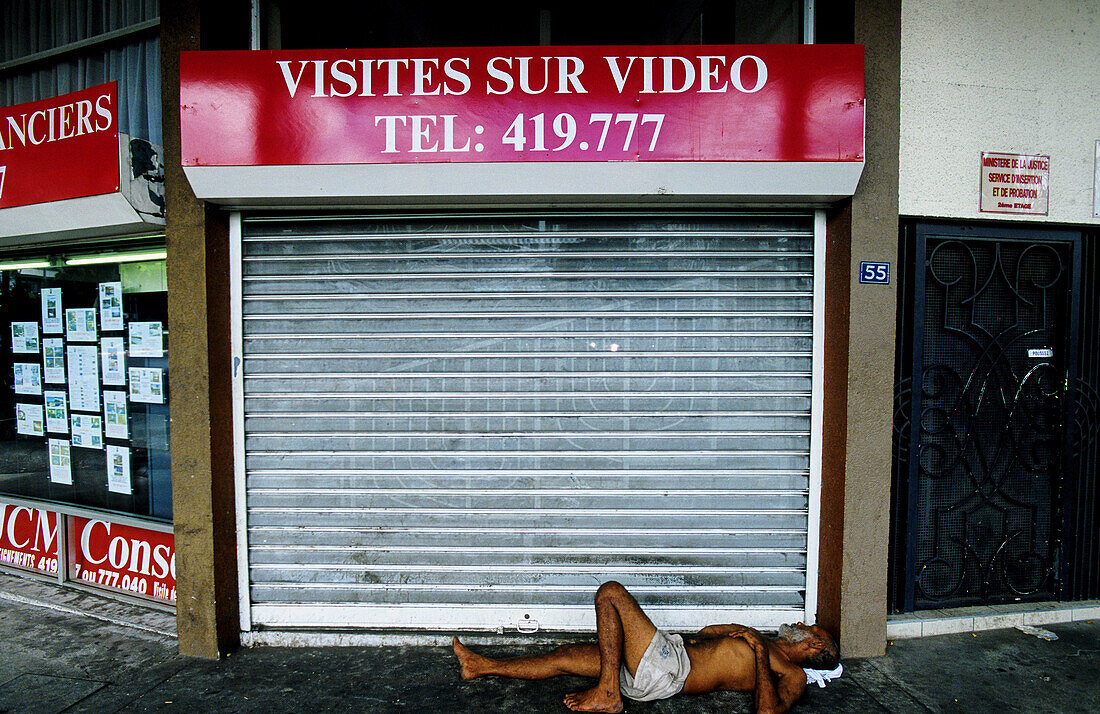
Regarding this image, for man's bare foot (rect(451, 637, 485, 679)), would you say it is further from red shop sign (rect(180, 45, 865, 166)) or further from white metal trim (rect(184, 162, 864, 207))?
red shop sign (rect(180, 45, 865, 166))

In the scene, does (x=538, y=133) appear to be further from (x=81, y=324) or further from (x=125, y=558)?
(x=125, y=558)

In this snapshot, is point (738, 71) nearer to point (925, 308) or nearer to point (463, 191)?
point (463, 191)

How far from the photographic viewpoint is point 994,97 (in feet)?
11.4

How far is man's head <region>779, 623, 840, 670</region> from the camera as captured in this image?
3000 mm

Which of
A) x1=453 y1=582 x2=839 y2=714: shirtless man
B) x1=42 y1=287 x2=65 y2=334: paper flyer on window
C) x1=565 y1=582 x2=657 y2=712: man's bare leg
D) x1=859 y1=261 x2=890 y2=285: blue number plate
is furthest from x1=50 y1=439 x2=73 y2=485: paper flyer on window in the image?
x1=859 y1=261 x2=890 y2=285: blue number plate

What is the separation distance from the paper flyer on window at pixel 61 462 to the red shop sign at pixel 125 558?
14.4 inches

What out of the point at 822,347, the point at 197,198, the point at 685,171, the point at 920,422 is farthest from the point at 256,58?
the point at 920,422

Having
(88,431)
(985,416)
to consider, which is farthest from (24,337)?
(985,416)

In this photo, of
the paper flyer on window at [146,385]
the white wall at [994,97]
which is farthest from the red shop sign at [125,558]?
the white wall at [994,97]

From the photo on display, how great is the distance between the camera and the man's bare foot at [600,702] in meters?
2.73

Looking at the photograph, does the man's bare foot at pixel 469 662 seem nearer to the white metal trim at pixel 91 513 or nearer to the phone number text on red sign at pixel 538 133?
the white metal trim at pixel 91 513

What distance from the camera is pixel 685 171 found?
3037 mm

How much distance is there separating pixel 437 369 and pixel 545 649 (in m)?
1.98

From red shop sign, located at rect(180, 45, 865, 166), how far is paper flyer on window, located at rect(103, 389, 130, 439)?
7.01 feet
